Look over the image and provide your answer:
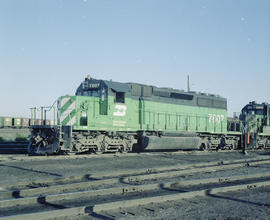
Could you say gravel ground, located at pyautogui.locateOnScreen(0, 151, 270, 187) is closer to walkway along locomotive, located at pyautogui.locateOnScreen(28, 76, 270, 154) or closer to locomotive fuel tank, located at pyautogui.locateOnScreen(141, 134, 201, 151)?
walkway along locomotive, located at pyautogui.locateOnScreen(28, 76, 270, 154)

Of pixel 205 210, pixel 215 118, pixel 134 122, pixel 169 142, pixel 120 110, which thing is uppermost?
pixel 120 110

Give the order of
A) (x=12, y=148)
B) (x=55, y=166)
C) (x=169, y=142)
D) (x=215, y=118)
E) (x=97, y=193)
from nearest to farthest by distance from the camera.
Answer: (x=97, y=193) → (x=55, y=166) → (x=169, y=142) → (x=12, y=148) → (x=215, y=118)

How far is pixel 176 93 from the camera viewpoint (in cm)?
1823

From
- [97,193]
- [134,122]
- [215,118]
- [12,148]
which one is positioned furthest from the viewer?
[215,118]

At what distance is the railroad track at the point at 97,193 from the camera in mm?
4963

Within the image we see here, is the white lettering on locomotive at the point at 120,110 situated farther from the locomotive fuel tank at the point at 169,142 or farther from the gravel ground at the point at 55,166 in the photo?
the gravel ground at the point at 55,166

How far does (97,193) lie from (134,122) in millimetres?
10059

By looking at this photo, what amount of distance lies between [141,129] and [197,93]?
5561 millimetres

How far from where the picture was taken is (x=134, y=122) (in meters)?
16.1

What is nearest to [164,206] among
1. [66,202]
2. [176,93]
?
[66,202]

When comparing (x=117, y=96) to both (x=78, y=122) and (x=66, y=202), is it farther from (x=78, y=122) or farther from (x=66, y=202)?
(x=66, y=202)

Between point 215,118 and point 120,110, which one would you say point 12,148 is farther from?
point 215,118

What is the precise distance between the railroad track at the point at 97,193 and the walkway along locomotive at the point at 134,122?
5.46 m

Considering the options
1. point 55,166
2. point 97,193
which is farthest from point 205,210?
point 55,166
